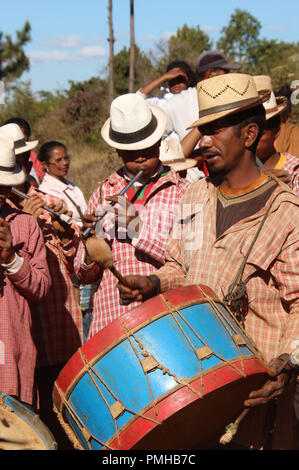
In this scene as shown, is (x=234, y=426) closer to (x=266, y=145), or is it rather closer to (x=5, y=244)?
(x=5, y=244)

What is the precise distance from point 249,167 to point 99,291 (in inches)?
49.0

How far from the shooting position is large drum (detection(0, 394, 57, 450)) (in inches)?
115

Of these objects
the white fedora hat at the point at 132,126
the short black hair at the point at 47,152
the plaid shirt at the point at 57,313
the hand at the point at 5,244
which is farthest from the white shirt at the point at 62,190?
the hand at the point at 5,244

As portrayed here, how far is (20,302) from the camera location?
12.1ft

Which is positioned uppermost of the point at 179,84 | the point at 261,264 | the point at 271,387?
the point at 179,84

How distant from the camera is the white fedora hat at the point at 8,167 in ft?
12.5

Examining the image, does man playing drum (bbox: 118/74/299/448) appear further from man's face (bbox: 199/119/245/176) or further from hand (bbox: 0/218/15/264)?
hand (bbox: 0/218/15/264)

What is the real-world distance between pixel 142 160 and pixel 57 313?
1429mm

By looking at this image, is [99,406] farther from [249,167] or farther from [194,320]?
[249,167]

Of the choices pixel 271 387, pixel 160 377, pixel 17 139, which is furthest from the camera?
pixel 17 139

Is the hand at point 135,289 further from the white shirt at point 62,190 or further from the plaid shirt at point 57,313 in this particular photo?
the white shirt at point 62,190

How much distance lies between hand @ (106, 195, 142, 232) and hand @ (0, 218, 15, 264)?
0.59 m

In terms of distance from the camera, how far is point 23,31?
31.8 metres

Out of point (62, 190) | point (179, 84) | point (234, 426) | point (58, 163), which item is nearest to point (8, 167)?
point (234, 426)
